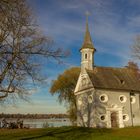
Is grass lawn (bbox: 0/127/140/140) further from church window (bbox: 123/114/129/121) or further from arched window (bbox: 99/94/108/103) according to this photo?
church window (bbox: 123/114/129/121)

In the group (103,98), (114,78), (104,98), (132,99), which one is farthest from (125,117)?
(114,78)

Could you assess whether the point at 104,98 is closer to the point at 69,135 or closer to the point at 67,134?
the point at 67,134

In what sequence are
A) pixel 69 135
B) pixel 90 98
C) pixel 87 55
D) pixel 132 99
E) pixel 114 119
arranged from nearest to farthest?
pixel 69 135
pixel 114 119
pixel 90 98
pixel 132 99
pixel 87 55

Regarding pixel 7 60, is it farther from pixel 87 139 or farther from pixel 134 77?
pixel 134 77

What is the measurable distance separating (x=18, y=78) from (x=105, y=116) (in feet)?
77.8

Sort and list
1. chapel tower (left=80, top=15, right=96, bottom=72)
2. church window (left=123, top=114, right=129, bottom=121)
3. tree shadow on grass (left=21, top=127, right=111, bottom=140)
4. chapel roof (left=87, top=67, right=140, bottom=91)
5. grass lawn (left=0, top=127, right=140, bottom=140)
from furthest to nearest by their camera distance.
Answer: chapel tower (left=80, top=15, right=96, bottom=72) → church window (left=123, top=114, right=129, bottom=121) → chapel roof (left=87, top=67, right=140, bottom=91) → tree shadow on grass (left=21, top=127, right=111, bottom=140) → grass lawn (left=0, top=127, right=140, bottom=140)

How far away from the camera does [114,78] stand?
40.5 meters

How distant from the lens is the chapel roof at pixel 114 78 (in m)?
38.1

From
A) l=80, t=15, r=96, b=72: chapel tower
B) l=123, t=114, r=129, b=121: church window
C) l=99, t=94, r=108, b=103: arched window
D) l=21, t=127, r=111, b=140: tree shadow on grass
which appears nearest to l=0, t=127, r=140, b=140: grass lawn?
l=21, t=127, r=111, b=140: tree shadow on grass

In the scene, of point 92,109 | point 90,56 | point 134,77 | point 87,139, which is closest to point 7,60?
point 87,139

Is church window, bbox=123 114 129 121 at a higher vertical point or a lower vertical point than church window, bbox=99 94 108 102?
lower

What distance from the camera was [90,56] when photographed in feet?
134

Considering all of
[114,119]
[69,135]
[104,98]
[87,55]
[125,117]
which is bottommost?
[69,135]

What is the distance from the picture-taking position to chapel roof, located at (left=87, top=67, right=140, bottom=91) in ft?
125
